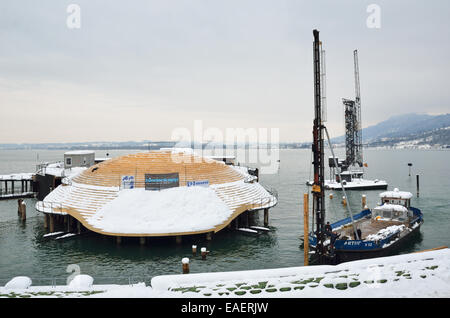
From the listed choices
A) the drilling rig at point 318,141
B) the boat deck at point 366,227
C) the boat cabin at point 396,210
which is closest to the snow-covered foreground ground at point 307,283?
the drilling rig at point 318,141

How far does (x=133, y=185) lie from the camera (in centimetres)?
3719

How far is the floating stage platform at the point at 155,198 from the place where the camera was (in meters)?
32.7

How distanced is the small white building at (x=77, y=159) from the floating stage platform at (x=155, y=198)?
69.5 feet

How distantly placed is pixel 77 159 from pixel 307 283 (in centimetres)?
5744

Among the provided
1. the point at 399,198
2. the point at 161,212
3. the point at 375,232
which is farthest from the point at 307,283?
the point at 399,198

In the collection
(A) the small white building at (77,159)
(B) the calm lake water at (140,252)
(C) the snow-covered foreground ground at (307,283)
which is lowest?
(B) the calm lake water at (140,252)

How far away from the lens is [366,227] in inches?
1361

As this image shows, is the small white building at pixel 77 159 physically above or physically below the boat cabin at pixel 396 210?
above

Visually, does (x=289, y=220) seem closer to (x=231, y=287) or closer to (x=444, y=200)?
(x=231, y=287)

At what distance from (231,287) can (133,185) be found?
959 inches

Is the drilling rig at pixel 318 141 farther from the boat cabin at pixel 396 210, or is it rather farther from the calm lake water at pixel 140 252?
the boat cabin at pixel 396 210
